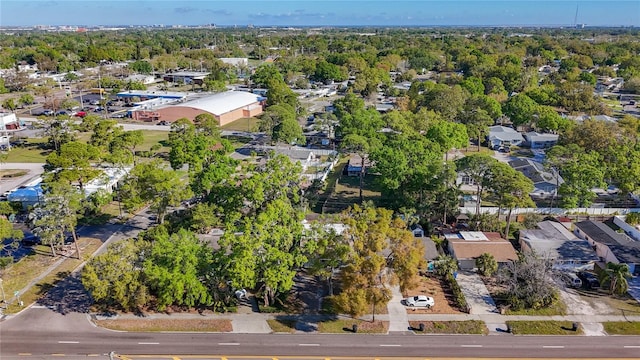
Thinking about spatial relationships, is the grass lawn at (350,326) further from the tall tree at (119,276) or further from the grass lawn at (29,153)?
the grass lawn at (29,153)

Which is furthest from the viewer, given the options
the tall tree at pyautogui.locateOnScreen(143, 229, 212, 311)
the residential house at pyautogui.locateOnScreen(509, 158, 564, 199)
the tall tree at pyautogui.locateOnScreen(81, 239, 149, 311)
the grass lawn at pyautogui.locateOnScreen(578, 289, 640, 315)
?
the residential house at pyautogui.locateOnScreen(509, 158, 564, 199)

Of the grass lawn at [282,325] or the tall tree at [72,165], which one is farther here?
the tall tree at [72,165]

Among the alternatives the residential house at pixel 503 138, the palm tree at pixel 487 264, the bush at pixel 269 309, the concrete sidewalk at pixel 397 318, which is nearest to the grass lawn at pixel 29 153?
the concrete sidewalk at pixel 397 318

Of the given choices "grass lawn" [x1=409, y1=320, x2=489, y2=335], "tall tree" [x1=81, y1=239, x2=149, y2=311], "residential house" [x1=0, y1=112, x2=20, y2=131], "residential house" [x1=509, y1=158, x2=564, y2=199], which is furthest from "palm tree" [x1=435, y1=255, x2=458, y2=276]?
"residential house" [x1=0, y1=112, x2=20, y2=131]

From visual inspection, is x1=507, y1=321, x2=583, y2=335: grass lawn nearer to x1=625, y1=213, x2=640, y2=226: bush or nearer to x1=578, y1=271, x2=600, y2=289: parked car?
x1=578, y1=271, x2=600, y2=289: parked car

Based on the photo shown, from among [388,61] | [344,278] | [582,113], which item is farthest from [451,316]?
Answer: [388,61]

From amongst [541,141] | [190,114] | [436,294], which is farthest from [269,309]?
[190,114]
